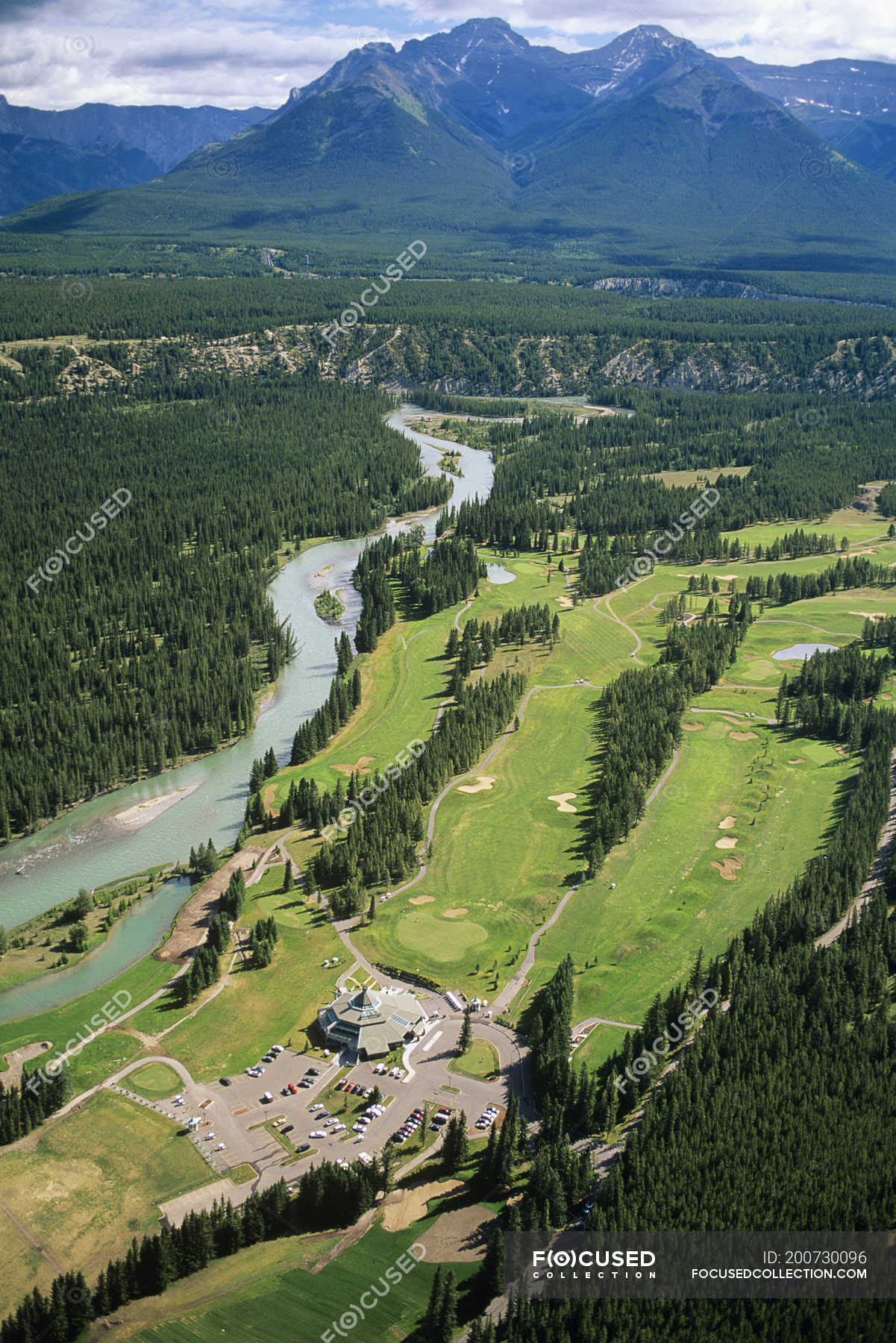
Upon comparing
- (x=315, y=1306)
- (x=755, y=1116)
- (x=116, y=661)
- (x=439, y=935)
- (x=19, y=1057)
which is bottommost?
(x=315, y=1306)

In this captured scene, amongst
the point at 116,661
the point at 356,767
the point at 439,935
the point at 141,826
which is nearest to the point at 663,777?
the point at 356,767

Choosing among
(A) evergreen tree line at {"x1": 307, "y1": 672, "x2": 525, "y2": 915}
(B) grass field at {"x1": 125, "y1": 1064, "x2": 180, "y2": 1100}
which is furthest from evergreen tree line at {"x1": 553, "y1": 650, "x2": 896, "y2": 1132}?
(B) grass field at {"x1": 125, "y1": 1064, "x2": 180, "y2": 1100}

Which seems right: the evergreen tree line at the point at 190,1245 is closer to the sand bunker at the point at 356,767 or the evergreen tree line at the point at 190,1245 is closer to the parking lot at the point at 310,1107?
the parking lot at the point at 310,1107

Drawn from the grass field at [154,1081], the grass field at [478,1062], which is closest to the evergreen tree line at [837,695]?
the grass field at [478,1062]

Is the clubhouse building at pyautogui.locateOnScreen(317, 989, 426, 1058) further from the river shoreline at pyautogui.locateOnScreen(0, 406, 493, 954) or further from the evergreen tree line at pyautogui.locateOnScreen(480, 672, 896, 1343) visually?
the river shoreline at pyautogui.locateOnScreen(0, 406, 493, 954)

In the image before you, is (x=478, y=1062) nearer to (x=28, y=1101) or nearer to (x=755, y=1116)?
→ (x=755, y=1116)
